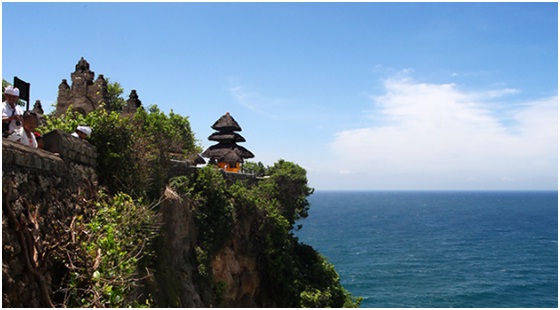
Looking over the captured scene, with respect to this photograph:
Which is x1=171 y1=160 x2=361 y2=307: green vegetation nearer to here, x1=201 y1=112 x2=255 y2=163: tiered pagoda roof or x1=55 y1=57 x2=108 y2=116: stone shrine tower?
x1=201 y1=112 x2=255 y2=163: tiered pagoda roof

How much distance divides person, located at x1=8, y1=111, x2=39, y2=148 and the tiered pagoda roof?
1969cm

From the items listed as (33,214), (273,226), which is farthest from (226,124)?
(33,214)

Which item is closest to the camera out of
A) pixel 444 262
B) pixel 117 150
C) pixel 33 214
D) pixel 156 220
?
pixel 33 214

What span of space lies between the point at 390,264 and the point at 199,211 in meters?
47.4

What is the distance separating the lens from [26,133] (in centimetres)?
804

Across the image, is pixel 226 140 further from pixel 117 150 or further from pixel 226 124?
pixel 117 150

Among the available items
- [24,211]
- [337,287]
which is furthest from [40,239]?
[337,287]

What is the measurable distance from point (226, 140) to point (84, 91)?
9350 millimetres

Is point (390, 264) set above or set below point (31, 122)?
below

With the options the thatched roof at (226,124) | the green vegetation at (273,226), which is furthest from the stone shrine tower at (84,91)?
the thatched roof at (226,124)

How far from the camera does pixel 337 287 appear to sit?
81.4 ft

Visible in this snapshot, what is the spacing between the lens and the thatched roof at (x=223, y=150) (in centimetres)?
2809

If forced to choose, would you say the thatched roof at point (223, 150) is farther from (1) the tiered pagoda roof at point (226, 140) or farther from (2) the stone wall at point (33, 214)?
(2) the stone wall at point (33, 214)

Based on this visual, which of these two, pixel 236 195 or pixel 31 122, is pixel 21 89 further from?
pixel 236 195
